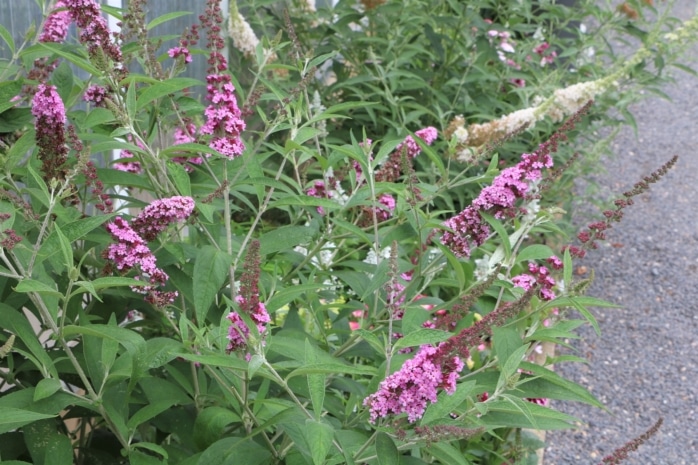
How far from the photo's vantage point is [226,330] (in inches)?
57.9

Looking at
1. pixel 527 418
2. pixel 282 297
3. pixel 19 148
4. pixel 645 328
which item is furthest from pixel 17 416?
pixel 645 328

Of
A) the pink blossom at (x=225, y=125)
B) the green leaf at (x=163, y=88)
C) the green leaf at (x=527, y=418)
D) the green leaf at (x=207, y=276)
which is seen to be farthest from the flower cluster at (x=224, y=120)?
the green leaf at (x=527, y=418)

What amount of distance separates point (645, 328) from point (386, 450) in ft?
12.8

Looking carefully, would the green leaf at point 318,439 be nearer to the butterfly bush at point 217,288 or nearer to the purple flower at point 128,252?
the butterfly bush at point 217,288

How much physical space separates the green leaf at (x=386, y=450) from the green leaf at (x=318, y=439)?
13cm

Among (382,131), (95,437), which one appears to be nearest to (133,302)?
(95,437)

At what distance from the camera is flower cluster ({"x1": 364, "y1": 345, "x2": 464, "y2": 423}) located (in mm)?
1399

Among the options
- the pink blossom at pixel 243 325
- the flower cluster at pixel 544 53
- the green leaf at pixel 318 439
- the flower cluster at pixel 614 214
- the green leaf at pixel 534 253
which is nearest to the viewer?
the green leaf at pixel 318 439

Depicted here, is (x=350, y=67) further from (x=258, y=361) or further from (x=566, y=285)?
(x=258, y=361)

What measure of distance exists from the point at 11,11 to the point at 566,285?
2.20 meters

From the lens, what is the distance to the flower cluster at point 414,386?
140cm

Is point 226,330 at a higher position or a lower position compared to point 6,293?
higher

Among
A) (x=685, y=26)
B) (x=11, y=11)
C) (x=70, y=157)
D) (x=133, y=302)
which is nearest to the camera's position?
(x=70, y=157)

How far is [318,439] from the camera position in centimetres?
138
